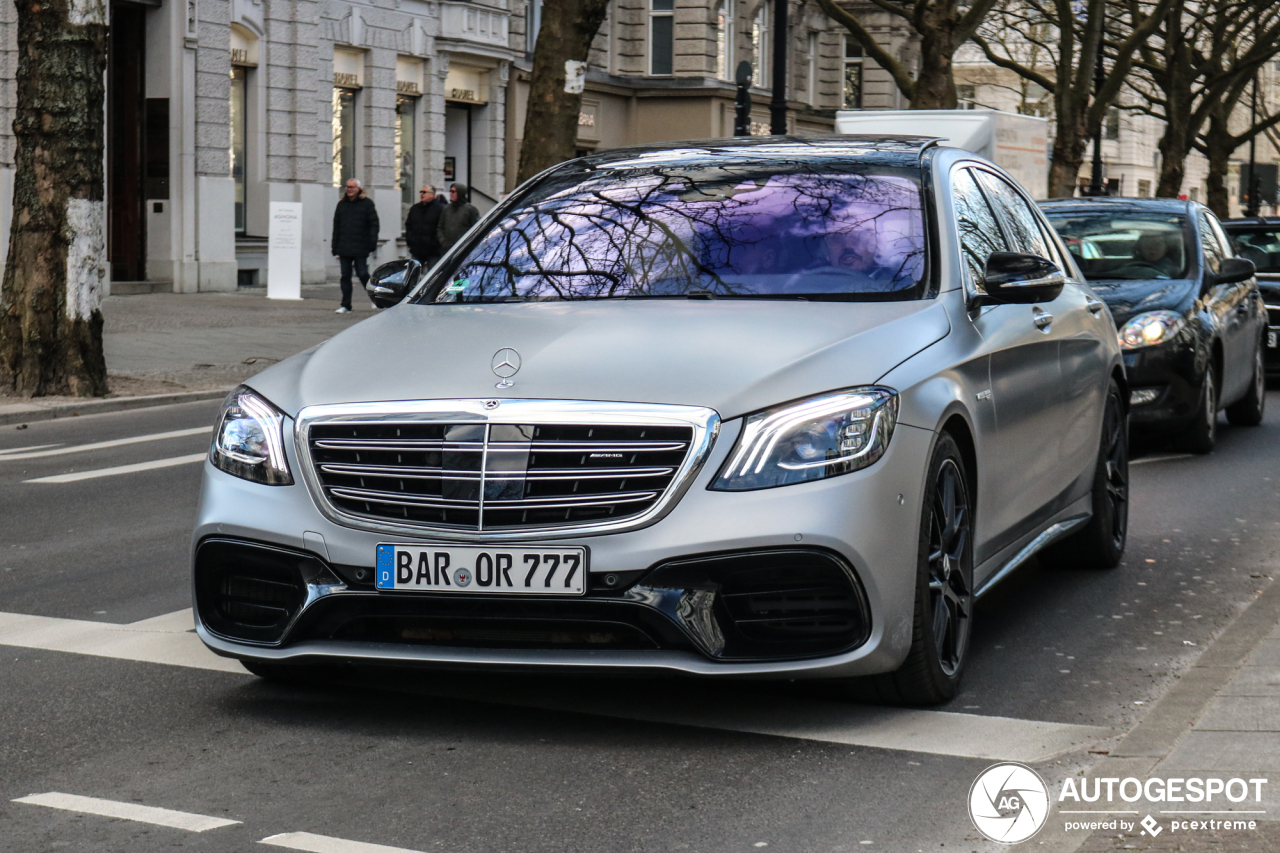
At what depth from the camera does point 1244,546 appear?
320 inches

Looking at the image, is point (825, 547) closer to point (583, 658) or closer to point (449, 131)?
point (583, 658)

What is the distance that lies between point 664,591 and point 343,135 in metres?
30.8

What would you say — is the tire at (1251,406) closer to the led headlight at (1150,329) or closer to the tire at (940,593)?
the led headlight at (1150,329)

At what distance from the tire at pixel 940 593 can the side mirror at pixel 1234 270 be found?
697 centimetres

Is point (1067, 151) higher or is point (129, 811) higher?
point (1067, 151)

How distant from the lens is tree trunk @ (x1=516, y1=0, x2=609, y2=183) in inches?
741

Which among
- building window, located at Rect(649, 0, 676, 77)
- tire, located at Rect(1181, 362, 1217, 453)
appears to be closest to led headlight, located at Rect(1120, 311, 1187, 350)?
tire, located at Rect(1181, 362, 1217, 453)

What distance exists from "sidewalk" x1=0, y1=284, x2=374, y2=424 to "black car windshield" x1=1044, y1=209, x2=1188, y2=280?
6.03 metres

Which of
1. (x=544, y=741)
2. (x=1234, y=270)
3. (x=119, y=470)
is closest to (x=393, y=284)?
(x=544, y=741)

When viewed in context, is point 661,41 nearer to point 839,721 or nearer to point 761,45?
point 761,45

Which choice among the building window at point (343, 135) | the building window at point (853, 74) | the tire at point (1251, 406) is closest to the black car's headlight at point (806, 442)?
the tire at point (1251, 406)

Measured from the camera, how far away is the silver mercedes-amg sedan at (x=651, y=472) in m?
4.58

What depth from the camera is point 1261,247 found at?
17.4 meters

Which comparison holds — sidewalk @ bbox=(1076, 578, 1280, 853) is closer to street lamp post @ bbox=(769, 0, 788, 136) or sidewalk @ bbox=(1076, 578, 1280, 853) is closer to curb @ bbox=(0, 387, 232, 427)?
curb @ bbox=(0, 387, 232, 427)
